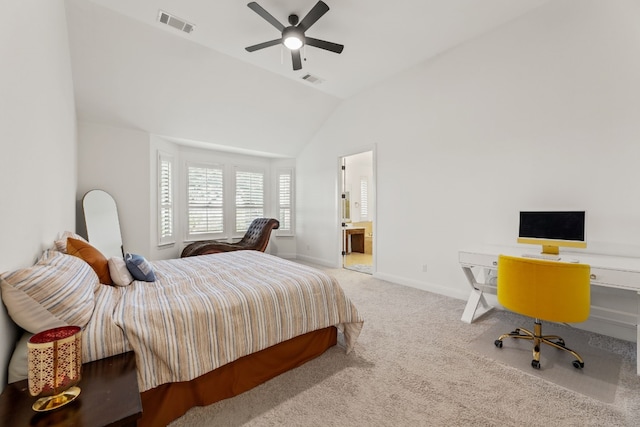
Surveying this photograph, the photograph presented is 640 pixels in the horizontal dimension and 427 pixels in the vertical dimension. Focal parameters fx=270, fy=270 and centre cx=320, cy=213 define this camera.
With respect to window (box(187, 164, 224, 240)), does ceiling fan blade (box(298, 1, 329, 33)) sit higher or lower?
higher

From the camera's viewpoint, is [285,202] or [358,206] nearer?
[285,202]

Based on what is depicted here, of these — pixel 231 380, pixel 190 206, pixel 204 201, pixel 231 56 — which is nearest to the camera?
pixel 231 380

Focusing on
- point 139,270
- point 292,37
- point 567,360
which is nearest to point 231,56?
point 292,37

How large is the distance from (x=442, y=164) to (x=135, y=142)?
471 cm

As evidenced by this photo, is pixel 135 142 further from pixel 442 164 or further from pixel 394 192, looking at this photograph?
pixel 442 164

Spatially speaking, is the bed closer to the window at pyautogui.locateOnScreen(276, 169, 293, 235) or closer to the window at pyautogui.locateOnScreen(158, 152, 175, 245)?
the window at pyautogui.locateOnScreen(158, 152, 175, 245)

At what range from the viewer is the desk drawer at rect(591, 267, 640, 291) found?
1980 mm

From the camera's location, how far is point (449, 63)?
3666mm

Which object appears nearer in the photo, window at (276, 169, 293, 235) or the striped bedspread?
the striped bedspread

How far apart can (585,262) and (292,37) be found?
11.0ft

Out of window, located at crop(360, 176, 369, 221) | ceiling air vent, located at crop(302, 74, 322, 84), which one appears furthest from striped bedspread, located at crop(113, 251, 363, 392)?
window, located at crop(360, 176, 369, 221)

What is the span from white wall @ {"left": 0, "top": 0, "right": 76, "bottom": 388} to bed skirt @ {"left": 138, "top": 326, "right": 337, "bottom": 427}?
68 cm

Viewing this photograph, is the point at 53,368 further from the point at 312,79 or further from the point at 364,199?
the point at 364,199

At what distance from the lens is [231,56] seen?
147 inches
